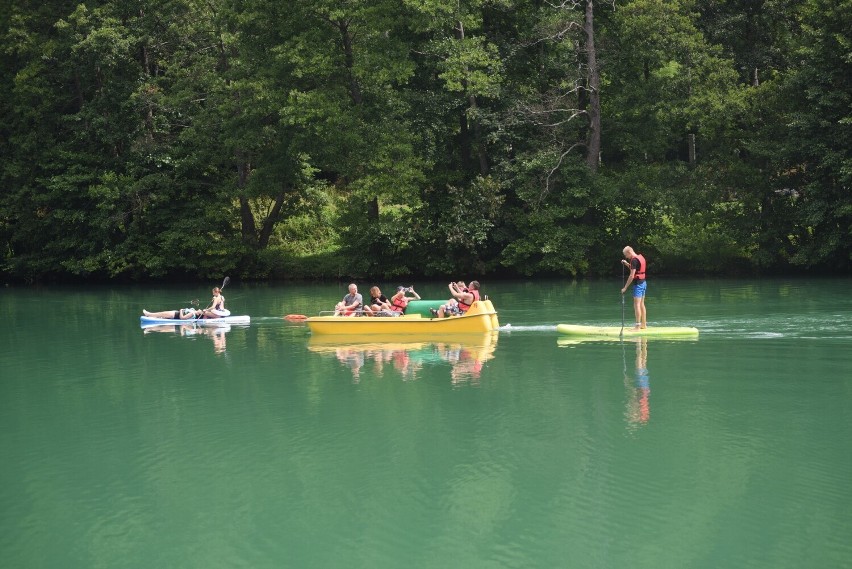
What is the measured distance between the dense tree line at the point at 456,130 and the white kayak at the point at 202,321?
10131 millimetres

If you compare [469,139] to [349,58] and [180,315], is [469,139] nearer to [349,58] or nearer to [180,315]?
[349,58]

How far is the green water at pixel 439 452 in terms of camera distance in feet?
29.1

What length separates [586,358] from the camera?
1802 cm

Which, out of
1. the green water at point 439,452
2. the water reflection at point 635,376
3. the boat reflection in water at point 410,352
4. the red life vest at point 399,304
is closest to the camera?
the green water at point 439,452

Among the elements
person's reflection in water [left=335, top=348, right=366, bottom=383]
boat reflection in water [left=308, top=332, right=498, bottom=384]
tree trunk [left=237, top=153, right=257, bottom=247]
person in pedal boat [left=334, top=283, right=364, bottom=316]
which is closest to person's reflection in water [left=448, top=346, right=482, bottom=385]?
boat reflection in water [left=308, top=332, right=498, bottom=384]

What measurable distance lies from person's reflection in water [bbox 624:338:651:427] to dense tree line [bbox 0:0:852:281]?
1568 cm

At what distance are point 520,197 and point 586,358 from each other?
17.2 meters

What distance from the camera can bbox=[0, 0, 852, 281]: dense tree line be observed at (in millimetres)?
33312

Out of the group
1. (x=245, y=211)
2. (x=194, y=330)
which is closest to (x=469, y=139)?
(x=245, y=211)

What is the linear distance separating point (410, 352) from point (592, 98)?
1819 cm

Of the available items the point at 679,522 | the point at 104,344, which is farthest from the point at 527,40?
the point at 679,522

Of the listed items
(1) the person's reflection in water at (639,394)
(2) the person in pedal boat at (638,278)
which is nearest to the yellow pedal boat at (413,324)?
(2) the person in pedal boat at (638,278)

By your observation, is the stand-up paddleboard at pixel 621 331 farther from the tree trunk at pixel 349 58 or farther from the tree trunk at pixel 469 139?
the tree trunk at pixel 349 58

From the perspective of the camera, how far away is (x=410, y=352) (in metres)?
19.8
